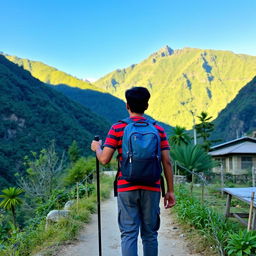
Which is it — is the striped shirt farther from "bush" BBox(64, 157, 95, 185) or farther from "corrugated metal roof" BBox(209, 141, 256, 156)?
"corrugated metal roof" BBox(209, 141, 256, 156)

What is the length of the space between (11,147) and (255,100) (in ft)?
199

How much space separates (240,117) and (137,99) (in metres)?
83.4

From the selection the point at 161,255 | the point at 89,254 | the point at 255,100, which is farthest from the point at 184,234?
the point at 255,100

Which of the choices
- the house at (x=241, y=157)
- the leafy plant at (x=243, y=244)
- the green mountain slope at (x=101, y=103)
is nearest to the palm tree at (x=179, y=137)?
the house at (x=241, y=157)

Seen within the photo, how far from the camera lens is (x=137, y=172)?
7.26 feet

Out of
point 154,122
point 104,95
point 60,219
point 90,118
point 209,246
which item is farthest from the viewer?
point 104,95

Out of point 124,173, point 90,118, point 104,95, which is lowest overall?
point 124,173

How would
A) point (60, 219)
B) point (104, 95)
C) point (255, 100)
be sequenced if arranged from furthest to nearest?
point (104, 95), point (255, 100), point (60, 219)

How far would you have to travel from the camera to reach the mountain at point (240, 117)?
7844 cm

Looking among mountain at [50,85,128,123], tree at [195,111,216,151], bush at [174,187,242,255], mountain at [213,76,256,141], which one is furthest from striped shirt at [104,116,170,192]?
mountain at [50,85,128,123]

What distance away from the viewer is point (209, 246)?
390cm

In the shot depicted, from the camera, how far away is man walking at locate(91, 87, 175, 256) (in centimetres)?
223

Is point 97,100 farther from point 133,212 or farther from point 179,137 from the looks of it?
point 133,212

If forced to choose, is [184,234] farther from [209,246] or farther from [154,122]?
[154,122]
